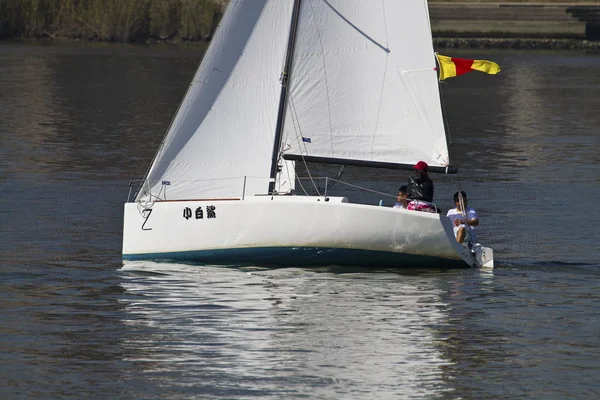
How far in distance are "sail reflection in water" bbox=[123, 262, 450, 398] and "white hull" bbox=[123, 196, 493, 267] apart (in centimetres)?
35

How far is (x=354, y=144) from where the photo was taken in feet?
92.0

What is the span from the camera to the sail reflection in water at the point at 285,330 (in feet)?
62.2

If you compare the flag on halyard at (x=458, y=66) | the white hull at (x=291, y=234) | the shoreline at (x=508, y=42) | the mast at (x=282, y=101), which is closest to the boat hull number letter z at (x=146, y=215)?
the white hull at (x=291, y=234)

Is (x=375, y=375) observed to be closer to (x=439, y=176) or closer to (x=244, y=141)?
(x=244, y=141)

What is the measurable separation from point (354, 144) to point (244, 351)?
844 centimetres

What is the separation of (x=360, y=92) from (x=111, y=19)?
90.2 metres

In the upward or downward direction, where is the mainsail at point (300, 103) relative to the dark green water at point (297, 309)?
upward

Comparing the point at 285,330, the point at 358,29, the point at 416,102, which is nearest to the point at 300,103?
the point at 358,29

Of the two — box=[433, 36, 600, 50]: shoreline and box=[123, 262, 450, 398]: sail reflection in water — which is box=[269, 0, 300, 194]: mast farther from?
box=[433, 36, 600, 50]: shoreline

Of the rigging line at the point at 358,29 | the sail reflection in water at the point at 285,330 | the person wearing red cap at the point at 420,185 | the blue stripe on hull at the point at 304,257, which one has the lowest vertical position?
the sail reflection in water at the point at 285,330

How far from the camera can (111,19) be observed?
116m

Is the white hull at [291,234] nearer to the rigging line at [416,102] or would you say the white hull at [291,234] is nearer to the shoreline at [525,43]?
the rigging line at [416,102]

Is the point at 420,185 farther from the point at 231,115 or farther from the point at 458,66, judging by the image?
the point at 231,115

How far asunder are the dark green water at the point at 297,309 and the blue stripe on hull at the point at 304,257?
0.69ft
